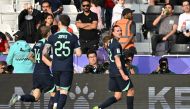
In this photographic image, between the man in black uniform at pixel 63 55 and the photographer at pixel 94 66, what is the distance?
6.09ft

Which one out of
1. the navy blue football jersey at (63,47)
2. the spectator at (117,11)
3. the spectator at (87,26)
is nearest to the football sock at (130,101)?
the navy blue football jersey at (63,47)

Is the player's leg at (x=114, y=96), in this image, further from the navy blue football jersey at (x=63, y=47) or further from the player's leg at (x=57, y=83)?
the navy blue football jersey at (x=63, y=47)

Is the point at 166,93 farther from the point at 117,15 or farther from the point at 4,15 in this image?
the point at 4,15

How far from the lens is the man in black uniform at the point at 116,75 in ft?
52.3

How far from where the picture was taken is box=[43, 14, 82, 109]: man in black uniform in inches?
611

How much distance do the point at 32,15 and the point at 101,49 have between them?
6.91 feet

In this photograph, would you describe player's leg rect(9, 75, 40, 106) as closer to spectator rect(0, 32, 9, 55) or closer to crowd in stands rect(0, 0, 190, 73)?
crowd in stands rect(0, 0, 190, 73)

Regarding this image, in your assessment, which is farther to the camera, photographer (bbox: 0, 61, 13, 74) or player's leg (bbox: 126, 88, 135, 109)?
photographer (bbox: 0, 61, 13, 74)

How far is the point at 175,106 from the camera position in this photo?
16891 mm

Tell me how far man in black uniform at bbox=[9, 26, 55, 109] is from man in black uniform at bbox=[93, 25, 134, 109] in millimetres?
1042

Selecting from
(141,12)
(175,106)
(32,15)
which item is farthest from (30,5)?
(175,106)

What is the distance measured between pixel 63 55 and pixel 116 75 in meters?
1.24

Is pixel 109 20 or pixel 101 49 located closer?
pixel 101 49

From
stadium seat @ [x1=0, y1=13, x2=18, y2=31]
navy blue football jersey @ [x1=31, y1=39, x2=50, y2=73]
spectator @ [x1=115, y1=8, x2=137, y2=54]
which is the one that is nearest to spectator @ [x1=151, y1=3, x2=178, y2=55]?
spectator @ [x1=115, y1=8, x2=137, y2=54]
